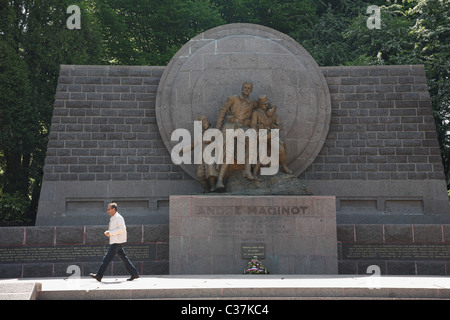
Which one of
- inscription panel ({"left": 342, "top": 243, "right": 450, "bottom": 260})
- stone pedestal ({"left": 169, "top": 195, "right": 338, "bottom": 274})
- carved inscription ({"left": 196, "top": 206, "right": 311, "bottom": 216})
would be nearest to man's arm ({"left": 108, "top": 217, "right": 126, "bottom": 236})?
stone pedestal ({"left": 169, "top": 195, "right": 338, "bottom": 274})

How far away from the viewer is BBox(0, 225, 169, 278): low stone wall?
1342cm

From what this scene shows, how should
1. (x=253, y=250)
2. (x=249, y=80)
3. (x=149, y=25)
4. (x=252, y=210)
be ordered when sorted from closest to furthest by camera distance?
(x=253, y=250) < (x=252, y=210) < (x=249, y=80) < (x=149, y=25)

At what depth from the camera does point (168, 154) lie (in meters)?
16.7

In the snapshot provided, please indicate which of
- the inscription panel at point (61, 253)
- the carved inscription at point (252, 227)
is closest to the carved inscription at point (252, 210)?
the carved inscription at point (252, 227)

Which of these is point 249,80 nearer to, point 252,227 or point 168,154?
point 168,154

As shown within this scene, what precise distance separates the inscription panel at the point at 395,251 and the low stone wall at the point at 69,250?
4807mm

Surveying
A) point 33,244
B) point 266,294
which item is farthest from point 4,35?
point 266,294

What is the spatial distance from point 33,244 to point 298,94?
29.6 ft

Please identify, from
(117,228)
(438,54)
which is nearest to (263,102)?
(117,228)

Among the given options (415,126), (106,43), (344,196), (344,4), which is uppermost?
(344,4)

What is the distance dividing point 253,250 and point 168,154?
5005 millimetres

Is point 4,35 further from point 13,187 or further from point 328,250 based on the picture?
point 328,250

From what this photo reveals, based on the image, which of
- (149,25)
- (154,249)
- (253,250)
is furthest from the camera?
(149,25)

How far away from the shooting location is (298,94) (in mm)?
17000
